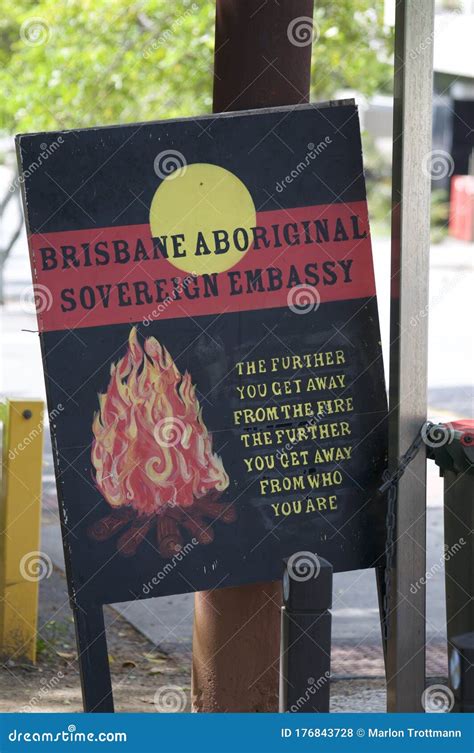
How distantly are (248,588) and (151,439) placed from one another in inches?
34.0

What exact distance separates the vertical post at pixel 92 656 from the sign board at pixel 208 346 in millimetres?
63

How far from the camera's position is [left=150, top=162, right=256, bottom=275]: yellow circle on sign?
3.88 m

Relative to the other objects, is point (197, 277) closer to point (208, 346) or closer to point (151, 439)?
point (208, 346)

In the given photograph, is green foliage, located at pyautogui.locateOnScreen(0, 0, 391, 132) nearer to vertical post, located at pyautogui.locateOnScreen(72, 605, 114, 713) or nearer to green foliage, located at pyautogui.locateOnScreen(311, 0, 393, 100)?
green foliage, located at pyautogui.locateOnScreen(311, 0, 393, 100)

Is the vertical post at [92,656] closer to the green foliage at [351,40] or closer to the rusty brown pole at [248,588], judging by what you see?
the rusty brown pole at [248,588]

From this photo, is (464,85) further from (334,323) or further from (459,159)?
(334,323)

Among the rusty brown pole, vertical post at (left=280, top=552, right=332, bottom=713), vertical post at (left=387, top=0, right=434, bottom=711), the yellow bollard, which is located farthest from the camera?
the yellow bollard

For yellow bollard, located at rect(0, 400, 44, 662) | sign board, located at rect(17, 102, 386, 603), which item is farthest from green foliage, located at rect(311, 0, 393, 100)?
sign board, located at rect(17, 102, 386, 603)

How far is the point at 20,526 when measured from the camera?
5.71 metres

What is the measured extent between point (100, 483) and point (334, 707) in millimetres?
1978

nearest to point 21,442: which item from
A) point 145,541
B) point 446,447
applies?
point 145,541

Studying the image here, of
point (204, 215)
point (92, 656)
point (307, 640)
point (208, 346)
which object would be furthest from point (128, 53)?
point (307, 640)

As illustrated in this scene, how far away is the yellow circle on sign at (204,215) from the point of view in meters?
3.88

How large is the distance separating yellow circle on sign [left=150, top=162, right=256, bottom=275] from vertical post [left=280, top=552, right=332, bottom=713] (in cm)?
109
